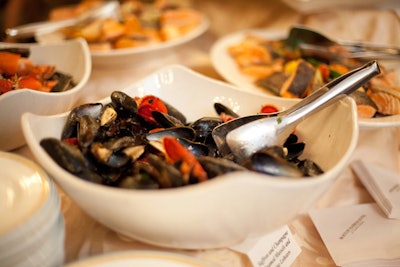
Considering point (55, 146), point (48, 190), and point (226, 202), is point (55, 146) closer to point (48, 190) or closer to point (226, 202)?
point (48, 190)

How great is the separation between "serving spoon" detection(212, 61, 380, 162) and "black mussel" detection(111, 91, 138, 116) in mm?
169

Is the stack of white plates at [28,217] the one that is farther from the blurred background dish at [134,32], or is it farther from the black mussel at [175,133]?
the blurred background dish at [134,32]

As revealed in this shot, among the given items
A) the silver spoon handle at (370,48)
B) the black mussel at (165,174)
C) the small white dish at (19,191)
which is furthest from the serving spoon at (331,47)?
the small white dish at (19,191)

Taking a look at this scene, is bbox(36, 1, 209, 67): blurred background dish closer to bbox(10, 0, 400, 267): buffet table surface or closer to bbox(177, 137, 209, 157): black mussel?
bbox(10, 0, 400, 267): buffet table surface

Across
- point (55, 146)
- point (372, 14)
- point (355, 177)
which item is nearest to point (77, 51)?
point (55, 146)

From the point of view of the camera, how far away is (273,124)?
2.20 ft

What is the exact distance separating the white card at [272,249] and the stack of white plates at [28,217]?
11.7 inches

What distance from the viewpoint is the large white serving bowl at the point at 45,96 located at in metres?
0.74

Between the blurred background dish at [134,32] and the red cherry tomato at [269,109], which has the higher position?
the red cherry tomato at [269,109]

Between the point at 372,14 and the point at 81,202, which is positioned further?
the point at 372,14

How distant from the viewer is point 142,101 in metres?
0.75

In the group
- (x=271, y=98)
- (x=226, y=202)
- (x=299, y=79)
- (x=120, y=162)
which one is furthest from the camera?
(x=299, y=79)

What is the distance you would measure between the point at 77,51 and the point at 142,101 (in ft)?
1.34

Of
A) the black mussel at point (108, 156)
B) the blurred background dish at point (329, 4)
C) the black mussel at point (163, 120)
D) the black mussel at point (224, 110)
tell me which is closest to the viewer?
the black mussel at point (108, 156)
